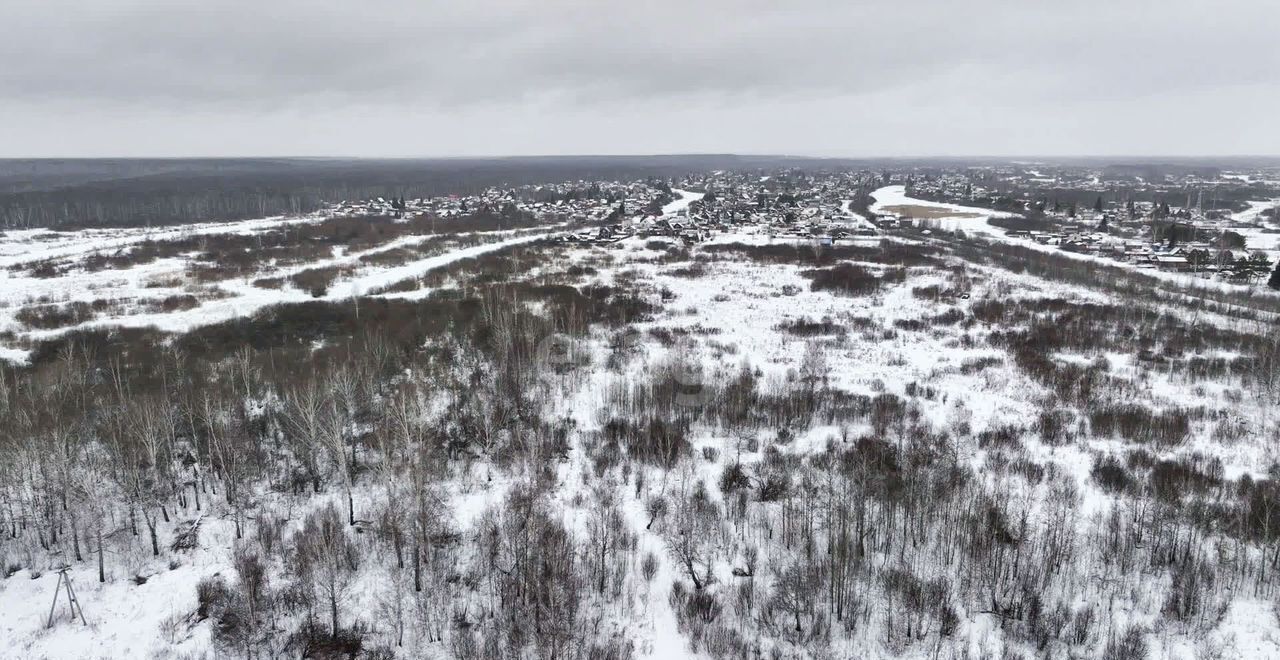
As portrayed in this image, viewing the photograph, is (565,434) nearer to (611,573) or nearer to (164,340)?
(611,573)

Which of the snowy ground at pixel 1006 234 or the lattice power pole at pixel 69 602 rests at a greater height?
the snowy ground at pixel 1006 234

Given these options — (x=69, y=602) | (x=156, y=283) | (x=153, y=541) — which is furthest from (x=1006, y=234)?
(x=69, y=602)

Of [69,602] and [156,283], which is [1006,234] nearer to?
[156,283]

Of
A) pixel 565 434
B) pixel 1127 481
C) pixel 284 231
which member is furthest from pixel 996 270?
pixel 284 231

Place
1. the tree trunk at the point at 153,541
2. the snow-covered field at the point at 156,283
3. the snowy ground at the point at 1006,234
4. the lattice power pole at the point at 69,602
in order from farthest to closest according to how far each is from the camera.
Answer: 1. the snowy ground at the point at 1006,234
2. the snow-covered field at the point at 156,283
3. the tree trunk at the point at 153,541
4. the lattice power pole at the point at 69,602

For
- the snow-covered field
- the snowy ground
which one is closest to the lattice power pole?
the snow-covered field

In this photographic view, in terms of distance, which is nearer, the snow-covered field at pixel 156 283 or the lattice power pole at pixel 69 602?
the lattice power pole at pixel 69 602

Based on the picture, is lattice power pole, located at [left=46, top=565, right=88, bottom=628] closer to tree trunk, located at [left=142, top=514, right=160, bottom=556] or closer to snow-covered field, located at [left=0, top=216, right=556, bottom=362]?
tree trunk, located at [left=142, top=514, right=160, bottom=556]

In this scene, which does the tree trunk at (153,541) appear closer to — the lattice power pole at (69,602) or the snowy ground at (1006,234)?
the lattice power pole at (69,602)

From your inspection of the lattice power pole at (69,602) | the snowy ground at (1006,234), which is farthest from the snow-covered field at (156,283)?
the snowy ground at (1006,234)

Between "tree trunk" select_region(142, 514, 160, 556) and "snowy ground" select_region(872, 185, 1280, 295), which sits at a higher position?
"snowy ground" select_region(872, 185, 1280, 295)

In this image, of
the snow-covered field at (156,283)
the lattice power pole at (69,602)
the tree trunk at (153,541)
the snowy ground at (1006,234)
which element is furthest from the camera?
the snowy ground at (1006,234)

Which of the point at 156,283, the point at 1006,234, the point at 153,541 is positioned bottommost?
the point at 153,541
